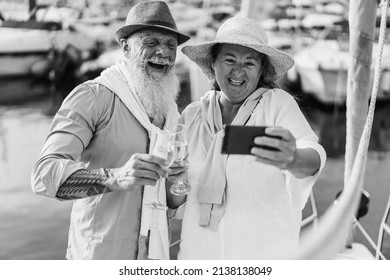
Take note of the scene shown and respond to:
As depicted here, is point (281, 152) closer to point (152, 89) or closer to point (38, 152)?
point (152, 89)

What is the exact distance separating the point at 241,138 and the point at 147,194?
639 millimetres

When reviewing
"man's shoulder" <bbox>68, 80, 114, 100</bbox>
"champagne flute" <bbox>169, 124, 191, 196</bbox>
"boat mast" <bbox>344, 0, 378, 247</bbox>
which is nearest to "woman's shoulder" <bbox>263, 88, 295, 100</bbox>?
"champagne flute" <bbox>169, 124, 191, 196</bbox>

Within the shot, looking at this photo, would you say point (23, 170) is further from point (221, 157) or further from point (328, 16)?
point (328, 16)

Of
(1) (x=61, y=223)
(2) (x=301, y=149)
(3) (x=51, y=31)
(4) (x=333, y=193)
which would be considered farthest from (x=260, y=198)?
(3) (x=51, y=31)

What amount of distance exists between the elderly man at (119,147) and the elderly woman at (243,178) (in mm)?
147

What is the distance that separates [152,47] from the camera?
2158mm

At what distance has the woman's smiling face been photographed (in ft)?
6.57

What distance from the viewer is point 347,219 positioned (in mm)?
1122

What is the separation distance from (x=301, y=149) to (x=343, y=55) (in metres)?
10.9

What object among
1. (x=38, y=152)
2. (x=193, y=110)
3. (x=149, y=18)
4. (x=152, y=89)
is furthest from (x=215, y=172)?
(x=38, y=152)

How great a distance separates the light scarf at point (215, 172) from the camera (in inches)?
75.2

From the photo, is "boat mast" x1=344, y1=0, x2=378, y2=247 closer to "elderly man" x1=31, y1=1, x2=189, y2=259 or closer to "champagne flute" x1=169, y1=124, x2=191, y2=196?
"elderly man" x1=31, y1=1, x2=189, y2=259

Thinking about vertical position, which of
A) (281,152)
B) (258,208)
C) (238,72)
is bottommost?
(258,208)

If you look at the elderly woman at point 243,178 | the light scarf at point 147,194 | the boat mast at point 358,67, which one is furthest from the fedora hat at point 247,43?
the boat mast at point 358,67
